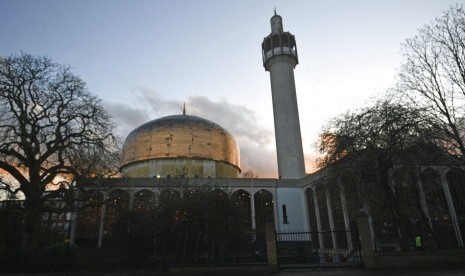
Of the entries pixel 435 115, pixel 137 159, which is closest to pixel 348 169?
pixel 435 115

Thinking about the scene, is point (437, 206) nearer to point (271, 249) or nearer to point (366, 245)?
point (366, 245)

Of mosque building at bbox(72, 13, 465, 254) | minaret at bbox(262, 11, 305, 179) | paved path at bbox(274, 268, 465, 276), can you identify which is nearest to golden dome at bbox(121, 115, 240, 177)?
mosque building at bbox(72, 13, 465, 254)

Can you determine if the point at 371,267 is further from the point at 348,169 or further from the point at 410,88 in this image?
the point at 410,88

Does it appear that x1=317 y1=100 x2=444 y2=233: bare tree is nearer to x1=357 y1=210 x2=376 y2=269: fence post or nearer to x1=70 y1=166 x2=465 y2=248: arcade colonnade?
x1=70 y1=166 x2=465 y2=248: arcade colonnade

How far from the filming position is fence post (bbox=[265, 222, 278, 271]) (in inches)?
631

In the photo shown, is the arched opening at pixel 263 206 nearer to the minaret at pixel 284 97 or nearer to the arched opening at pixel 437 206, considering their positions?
the minaret at pixel 284 97

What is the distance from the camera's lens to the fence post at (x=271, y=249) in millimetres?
16020

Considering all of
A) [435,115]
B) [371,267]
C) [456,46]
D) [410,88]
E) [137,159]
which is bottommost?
[371,267]

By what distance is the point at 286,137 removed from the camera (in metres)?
45.4

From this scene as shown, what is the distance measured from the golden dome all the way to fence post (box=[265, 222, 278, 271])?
95.0ft

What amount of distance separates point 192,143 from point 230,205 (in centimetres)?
2163

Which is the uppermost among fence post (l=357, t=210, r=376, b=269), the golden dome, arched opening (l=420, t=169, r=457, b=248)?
the golden dome

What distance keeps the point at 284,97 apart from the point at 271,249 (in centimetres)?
3335

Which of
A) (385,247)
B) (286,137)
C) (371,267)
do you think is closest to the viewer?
(371,267)
